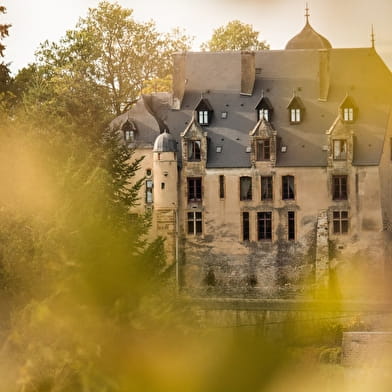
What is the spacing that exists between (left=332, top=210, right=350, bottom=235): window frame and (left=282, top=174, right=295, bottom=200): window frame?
2.30 meters

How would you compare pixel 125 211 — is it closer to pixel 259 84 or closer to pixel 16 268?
pixel 16 268

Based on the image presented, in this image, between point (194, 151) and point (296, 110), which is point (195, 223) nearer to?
point (194, 151)

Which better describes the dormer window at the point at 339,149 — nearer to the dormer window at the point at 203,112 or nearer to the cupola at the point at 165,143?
the dormer window at the point at 203,112

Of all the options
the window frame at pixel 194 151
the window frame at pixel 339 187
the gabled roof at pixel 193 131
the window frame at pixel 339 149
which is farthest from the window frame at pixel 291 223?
the gabled roof at pixel 193 131

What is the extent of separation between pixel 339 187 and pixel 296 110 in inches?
174

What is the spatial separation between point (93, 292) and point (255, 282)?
29.9 meters

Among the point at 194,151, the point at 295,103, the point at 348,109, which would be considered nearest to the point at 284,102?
the point at 295,103

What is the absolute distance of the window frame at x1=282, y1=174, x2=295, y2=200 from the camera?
7731cm

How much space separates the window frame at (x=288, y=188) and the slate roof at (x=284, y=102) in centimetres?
73

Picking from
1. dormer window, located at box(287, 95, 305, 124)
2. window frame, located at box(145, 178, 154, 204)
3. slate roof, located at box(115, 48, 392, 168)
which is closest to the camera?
slate roof, located at box(115, 48, 392, 168)

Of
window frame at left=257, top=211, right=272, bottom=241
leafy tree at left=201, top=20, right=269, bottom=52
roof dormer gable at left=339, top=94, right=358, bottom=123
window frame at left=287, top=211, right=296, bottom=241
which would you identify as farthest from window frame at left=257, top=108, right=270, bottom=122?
leafy tree at left=201, top=20, right=269, bottom=52

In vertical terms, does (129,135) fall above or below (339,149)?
above

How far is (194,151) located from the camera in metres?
77.8

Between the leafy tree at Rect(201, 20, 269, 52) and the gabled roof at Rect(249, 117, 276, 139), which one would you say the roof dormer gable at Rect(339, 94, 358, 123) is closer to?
the gabled roof at Rect(249, 117, 276, 139)
